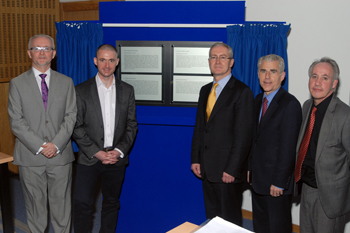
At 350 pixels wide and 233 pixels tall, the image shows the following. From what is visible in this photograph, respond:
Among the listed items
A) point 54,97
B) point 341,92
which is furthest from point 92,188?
point 341,92

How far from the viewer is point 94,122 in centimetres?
277

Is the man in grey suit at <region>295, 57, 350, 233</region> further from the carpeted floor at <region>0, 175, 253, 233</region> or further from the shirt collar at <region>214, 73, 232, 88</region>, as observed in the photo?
the carpeted floor at <region>0, 175, 253, 233</region>

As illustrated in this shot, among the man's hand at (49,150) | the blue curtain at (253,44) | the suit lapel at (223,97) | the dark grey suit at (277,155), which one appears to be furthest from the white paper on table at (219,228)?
the blue curtain at (253,44)

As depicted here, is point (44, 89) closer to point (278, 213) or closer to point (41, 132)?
point (41, 132)

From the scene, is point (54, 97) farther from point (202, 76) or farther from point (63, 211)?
point (202, 76)

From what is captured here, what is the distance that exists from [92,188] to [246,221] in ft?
6.31

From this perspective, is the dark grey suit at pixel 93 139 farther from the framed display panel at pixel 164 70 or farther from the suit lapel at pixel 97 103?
the framed display panel at pixel 164 70

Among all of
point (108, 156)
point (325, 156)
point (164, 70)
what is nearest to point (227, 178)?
point (325, 156)

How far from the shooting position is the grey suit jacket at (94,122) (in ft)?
9.08

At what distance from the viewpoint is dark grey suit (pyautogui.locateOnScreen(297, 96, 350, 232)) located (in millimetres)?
2146

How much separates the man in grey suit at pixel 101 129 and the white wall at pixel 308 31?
1.13m

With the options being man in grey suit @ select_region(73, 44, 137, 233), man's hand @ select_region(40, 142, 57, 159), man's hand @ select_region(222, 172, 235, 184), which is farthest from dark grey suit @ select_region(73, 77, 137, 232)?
man's hand @ select_region(222, 172, 235, 184)

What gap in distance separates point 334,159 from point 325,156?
0.06 m

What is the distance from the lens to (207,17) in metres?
3.07
